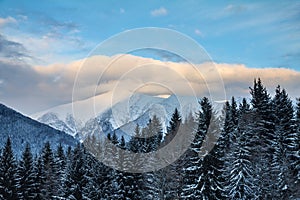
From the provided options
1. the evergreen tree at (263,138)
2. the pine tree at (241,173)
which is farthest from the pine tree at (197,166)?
the evergreen tree at (263,138)

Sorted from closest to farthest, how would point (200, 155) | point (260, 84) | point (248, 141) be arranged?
point (200, 155)
point (248, 141)
point (260, 84)

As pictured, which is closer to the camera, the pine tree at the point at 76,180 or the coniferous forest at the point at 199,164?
the coniferous forest at the point at 199,164

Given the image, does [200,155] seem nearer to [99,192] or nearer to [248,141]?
[248,141]

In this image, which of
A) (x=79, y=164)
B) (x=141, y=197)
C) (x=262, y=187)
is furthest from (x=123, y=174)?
(x=262, y=187)

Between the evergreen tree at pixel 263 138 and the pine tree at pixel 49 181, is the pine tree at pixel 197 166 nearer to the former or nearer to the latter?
the evergreen tree at pixel 263 138

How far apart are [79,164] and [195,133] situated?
20590mm

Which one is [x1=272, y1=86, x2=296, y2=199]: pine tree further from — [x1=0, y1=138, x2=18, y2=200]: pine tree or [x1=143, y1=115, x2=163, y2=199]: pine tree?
[x1=0, y1=138, x2=18, y2=200]: pine tree

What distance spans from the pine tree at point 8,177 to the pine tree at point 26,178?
4.02 ft

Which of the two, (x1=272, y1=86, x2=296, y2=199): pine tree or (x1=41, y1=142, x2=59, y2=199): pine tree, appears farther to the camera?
(x1=41, y1=142, x2=59, y2=199): pine tree

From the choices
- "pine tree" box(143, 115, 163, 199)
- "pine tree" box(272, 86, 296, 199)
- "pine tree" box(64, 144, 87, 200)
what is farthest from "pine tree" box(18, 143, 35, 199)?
"pine tree" box(272, 86, 296, 199)

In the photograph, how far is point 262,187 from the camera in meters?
37.3

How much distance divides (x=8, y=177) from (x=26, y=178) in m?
2.88

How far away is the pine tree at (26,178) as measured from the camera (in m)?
54.5

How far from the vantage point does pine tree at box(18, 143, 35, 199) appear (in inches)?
2144
